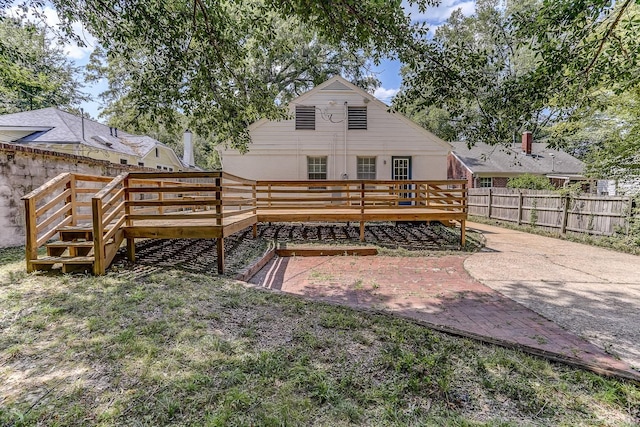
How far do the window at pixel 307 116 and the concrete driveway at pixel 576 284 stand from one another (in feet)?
22.8

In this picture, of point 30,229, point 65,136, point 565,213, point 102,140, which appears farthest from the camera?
point 102,140

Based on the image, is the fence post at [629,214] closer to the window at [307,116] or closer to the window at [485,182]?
the window at [307,116]

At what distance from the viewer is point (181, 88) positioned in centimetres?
548

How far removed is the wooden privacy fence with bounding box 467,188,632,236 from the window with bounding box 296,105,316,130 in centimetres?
838

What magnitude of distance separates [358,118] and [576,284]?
327 inches

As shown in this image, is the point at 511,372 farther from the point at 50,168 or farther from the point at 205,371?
the point at 50,168

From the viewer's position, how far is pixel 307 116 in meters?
11.1

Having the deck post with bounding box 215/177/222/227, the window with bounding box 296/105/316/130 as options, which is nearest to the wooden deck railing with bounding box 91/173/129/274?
the deck post with bounding box 215/177/222/227

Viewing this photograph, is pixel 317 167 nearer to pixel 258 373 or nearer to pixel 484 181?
pixel 258 373

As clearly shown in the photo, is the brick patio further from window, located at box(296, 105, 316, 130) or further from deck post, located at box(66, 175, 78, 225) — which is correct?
window, located at box(296, 105, 316, 130)

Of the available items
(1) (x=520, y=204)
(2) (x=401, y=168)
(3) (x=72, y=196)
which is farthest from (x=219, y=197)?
(1) (x=520, y=204)

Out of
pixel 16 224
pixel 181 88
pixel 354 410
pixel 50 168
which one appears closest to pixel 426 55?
pixel 181 88

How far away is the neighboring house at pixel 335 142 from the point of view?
1098 cm

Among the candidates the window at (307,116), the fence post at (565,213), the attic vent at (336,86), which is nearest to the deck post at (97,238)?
the window at (307,116)
